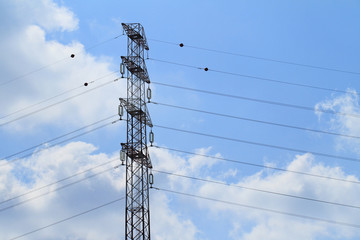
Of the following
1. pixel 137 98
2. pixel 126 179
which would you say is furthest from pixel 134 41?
pixel 126 179

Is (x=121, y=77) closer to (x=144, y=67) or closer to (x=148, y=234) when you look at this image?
(x=144, y=67)

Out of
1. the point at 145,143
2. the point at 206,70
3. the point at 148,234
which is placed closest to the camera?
the point at 148,234

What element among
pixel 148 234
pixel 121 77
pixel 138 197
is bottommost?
pixel 148 234

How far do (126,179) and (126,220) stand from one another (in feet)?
15.6

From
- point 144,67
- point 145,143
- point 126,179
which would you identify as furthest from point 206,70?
point 126,179

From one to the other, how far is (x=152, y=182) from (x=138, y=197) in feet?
8.43

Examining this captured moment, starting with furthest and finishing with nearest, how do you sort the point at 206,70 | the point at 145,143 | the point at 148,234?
the point at 206,70
the point at 145,143
the point at 148,234

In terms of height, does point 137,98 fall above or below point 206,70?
below

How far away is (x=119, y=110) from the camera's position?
5656 centimetres

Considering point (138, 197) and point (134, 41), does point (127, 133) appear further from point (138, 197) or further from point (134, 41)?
point (134, 41)

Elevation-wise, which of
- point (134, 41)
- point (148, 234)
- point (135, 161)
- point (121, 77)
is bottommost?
point (148, 234)

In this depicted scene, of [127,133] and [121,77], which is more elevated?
[121,77]

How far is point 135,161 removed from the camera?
55.8 metres

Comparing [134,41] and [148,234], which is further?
[134,41]
